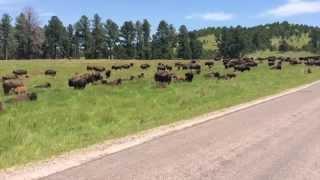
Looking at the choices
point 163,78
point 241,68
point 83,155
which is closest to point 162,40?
point 241,68

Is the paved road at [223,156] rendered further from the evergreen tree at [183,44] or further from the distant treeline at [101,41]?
the evergreen tree at [183,44]

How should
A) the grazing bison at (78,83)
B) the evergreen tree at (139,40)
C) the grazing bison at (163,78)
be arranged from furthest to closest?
the evergreen tree at (139,40), the grazing bison at (163,78), the grazing bison at (78,83)

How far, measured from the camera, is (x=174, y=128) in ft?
54.5

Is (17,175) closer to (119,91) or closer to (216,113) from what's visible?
(216,113)

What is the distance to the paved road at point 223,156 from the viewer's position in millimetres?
9914

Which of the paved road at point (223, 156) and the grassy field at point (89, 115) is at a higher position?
the paved road at point (223, 156)

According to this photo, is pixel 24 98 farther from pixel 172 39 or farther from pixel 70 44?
pixel 172 39

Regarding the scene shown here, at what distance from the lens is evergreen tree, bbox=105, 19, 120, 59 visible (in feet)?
495

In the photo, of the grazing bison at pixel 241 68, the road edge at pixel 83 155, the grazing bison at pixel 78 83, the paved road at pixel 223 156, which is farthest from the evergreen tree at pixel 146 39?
the road edge at pixel 83 155

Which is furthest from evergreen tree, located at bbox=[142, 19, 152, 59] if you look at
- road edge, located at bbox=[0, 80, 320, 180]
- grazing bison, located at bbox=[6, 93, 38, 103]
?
road edge, located at bbox=[0, 80, 320, 180]

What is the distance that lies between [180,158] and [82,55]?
139669 mm

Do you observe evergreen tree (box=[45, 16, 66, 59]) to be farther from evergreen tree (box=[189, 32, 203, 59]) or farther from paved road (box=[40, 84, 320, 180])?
paved road (box=[40, 84, 320, 180])

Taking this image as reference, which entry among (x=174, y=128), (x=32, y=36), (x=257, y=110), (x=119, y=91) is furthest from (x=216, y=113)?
(x=32, y=36)

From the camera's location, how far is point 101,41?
148375 mm
